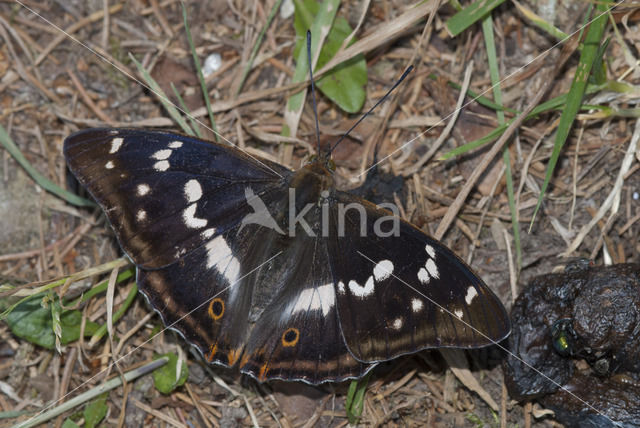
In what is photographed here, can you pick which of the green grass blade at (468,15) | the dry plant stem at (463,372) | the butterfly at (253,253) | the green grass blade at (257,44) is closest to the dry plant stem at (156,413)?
the butterfly at (253,253)

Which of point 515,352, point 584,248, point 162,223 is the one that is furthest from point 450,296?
point 162,223

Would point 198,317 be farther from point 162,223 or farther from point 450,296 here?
point 450,296

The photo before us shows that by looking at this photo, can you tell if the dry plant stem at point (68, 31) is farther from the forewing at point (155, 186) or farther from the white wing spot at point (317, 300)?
the white wing spot at point (317, 300)

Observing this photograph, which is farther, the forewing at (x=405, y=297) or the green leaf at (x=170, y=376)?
the green leaf at (x=170, y=376)

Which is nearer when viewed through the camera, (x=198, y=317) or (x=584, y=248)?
(x=198, y=317)

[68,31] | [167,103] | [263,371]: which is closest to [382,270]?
[263,371]
